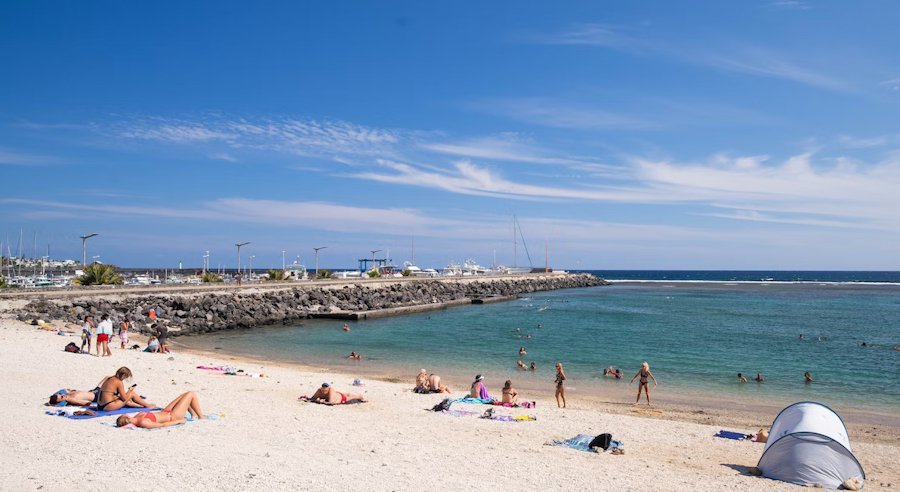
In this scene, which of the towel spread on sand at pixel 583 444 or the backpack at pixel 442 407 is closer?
the towel spread on sand at pixel 583 444

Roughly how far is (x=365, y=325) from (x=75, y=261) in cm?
13879

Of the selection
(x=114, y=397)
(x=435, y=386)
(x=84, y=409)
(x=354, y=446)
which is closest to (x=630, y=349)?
(x=435, y=386)

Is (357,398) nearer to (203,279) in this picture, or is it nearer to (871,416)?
(871,416)

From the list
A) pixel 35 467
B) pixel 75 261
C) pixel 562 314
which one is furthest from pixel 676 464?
pixel 75 261

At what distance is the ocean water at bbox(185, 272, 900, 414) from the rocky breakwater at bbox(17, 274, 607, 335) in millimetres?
2970

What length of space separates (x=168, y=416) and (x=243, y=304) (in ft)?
107

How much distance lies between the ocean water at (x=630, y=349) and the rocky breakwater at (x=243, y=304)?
2.97 metres

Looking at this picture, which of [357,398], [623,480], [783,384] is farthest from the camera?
[783,384]

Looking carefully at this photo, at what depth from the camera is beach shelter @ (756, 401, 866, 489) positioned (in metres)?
9.47

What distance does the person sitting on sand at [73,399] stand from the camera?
461 inches

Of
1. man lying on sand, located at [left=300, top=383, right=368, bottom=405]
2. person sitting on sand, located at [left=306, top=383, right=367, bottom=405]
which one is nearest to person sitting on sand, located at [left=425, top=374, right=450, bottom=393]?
man lying on sand, located at [left=300, top=383, right=368, bottom=405]

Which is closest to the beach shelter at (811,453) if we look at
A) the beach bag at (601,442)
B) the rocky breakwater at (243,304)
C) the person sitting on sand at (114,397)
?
the beach bag at (601,442)

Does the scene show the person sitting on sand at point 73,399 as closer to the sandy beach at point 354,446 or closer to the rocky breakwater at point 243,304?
the sandy beach at point 354,446

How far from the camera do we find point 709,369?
79.9ft
